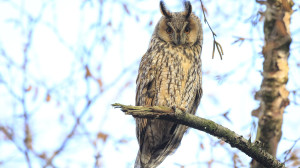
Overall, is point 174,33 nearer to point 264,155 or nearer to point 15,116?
point 264,155

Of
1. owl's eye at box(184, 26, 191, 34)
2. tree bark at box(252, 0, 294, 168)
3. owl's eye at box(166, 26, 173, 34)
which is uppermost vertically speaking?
owl's eye at box(184, 26, 191, 34)

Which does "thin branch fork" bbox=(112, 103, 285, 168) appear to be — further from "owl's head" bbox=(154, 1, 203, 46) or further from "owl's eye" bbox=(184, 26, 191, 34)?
"owl's eye" bbox=(184, 26, 191, 34)

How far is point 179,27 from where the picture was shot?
3273mm

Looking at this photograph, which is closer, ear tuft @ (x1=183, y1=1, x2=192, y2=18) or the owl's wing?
the owl's wing

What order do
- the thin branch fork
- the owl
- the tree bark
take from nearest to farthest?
the thin branch fork → the tree bark → the owl

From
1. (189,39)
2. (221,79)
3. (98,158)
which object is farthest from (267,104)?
(98,158)

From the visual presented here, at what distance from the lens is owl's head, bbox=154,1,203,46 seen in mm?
3260

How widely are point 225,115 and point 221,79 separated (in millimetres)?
392

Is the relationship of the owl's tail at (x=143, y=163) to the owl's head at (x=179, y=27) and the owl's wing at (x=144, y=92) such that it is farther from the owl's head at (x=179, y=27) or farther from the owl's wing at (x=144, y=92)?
the owl's head at (x=179, y=27)

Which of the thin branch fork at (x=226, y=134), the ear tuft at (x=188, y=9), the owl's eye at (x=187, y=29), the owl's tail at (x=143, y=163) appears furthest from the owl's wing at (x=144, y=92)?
the thin branch fork at (x=226, y=134)

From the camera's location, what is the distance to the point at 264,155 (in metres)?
2.19

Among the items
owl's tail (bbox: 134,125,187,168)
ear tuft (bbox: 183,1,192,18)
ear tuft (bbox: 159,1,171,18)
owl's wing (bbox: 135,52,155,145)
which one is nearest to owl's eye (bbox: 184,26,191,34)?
ear tuft (bbox: 183,1,192,18)

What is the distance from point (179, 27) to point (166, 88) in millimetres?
656

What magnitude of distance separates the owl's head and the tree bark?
0.69 metres
